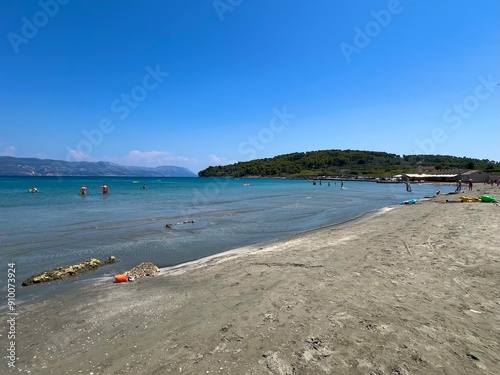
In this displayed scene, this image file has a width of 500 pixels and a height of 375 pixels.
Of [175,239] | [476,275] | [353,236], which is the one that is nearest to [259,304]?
[476,275]

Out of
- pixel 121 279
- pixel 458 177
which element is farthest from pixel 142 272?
pixel 458 177

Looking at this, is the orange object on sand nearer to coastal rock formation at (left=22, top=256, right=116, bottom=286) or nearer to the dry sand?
the dry sand

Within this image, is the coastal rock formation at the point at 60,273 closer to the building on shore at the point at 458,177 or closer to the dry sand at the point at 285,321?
the dry sand at the point at 285,321

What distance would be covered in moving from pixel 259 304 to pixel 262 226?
1568 cm

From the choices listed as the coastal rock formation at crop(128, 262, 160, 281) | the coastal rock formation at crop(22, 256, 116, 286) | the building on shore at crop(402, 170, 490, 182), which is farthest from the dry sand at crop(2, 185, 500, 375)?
the building on shore at crop(402, 170, 490, 182)

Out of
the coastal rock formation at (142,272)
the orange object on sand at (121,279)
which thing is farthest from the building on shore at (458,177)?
the orange object on sand at (121,279)

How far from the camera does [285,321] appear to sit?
242 inches

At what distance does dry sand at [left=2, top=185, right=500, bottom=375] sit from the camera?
4797 millimetres

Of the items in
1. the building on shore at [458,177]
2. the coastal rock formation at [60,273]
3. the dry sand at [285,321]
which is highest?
the building on shore at [458,177]

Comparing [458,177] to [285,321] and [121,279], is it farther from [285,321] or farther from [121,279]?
[121,279]

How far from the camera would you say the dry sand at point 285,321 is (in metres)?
4.80

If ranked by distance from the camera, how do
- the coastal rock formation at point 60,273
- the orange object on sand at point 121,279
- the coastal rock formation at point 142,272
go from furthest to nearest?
the coastal rock formation at point 142,272
the coastal rock formation at point 60,273
the orange object on sand at point 121,279

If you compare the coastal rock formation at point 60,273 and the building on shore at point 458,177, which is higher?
the building on shore at point 458,177

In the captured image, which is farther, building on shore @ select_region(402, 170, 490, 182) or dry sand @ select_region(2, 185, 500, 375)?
building on shore @ select_region(402, 170, 490, 182)
